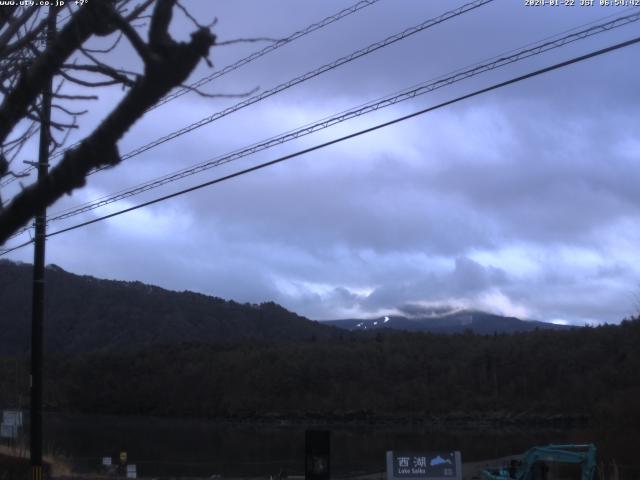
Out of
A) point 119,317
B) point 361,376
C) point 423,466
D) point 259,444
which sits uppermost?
point 119,317

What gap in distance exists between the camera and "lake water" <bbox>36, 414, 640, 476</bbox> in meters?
45.6

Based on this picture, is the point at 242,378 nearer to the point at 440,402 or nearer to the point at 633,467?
the point at 440,402

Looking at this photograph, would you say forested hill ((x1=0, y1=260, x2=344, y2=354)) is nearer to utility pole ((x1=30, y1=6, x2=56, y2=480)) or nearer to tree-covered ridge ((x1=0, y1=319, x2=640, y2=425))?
tree-covered ridge ((x1=0, y1=319, x2=640, y2=425))

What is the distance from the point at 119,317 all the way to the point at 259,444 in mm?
101075

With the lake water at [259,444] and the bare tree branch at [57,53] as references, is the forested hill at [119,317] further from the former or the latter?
the bare tree branch at [57,53]

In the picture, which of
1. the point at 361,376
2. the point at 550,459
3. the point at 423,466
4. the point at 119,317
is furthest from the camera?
the point at 119,317

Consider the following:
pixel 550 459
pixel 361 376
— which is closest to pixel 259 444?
pixel 550 459

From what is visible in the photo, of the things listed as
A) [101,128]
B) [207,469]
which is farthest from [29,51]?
[207,469]

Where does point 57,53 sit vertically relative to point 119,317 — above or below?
below

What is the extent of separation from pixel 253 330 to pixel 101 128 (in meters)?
176

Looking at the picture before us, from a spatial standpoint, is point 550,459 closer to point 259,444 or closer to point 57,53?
point 57,53

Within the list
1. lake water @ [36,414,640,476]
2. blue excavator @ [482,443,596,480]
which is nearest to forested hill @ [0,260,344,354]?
lake water @ [36,414,640,476]

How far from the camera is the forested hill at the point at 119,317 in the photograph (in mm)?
144500

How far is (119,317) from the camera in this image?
166 m
